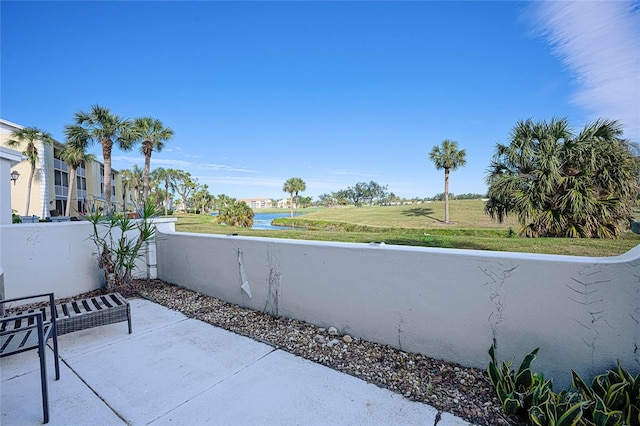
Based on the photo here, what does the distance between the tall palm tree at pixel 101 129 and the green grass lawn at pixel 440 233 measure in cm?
685

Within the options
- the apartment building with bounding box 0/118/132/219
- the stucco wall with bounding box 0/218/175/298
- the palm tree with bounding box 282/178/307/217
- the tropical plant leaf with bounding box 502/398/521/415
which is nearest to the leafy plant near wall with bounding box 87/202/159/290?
the stucco wall with bounding box 0/218/175/298

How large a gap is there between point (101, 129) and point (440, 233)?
25097 millimetres

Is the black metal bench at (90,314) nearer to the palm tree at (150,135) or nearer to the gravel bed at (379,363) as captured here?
the gravel bed at (379,363)

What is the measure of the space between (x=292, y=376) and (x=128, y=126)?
23368 millimetres

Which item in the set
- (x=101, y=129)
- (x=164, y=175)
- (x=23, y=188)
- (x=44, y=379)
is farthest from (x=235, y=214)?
(x=164, y=175)

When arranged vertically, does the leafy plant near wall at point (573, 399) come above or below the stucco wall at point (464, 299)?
below

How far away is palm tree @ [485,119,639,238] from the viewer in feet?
28.2

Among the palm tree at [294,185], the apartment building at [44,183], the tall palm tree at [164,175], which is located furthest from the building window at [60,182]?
the tall palm tree at [164,175]

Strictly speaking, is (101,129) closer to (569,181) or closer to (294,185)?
(569,181)

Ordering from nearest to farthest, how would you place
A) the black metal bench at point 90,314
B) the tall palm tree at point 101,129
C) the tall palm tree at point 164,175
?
the black metal bench at point 90,314, the tall palm tree at point 101,129, the tall palm tree at point 164,175

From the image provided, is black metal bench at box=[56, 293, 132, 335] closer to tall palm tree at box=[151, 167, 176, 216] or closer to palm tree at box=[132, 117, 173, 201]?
palm tree at box=[132, 117, 173, 201]

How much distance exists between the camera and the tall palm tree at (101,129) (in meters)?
18.8

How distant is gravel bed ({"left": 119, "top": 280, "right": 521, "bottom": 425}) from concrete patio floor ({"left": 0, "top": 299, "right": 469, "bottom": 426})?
0.12 metres

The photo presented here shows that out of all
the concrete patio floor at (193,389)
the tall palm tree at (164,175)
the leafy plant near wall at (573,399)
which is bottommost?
the concrete patio floor at (193,389)
